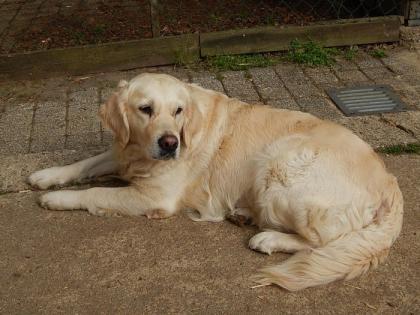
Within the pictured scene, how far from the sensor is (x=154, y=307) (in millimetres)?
2797

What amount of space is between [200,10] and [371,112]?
3418mm

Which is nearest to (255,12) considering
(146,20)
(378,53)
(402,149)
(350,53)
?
(146,20)

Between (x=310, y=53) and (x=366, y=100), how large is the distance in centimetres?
120

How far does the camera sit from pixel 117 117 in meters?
3.37

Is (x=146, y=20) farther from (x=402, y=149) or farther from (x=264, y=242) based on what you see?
(x=264, y=242)

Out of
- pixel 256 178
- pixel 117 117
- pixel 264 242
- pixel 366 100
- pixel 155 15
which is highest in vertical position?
pixel 155 15

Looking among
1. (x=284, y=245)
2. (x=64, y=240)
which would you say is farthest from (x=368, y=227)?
(x=64, y=240)

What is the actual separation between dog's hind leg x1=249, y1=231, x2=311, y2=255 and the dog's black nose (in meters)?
0.78

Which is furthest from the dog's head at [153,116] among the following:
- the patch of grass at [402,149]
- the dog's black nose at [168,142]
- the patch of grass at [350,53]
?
the patch of grass at [350,53]

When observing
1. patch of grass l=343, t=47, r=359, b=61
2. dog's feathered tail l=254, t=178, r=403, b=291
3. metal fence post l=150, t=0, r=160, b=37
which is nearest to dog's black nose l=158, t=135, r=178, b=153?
dog's feathered tail l=254, t=178, r=403, b=291

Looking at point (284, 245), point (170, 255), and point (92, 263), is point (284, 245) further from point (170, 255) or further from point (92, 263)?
point (92, 263)

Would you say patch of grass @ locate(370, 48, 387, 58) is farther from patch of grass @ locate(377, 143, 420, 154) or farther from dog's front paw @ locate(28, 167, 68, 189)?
dog's front paw @ locate(28, 167, 68, 189)

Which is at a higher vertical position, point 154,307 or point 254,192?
point 254,192

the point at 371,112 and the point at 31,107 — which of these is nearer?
the point at 371,112
